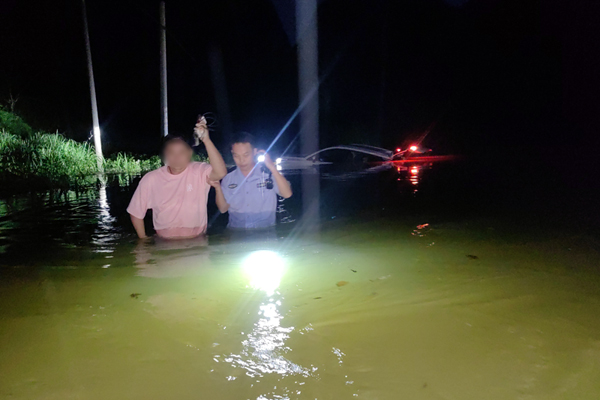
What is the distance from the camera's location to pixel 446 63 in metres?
36.4

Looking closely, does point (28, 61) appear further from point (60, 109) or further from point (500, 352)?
point (500, 352)

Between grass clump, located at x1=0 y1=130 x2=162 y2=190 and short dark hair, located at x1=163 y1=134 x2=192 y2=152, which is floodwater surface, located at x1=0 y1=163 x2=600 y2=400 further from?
grass clump, located at x1=0 y1=130 x2=162 y2=190

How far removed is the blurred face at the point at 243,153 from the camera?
569 centimetres

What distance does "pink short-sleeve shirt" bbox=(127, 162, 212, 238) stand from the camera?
510 cm

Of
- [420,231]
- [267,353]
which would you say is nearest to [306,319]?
[267,353]

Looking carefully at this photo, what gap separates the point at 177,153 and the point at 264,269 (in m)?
1.62

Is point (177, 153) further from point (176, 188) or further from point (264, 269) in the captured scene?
point (264, 269)

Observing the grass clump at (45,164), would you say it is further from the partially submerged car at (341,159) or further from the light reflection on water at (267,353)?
the light reflection on water at (267,353)

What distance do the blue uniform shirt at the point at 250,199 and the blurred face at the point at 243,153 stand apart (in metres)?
0.23

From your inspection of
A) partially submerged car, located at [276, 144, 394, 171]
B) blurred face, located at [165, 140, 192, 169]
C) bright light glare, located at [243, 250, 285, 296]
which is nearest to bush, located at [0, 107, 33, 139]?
partially submerged car, located at [276, 144, 394, 171]

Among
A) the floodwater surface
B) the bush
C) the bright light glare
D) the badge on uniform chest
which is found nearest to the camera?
the floodwater surface

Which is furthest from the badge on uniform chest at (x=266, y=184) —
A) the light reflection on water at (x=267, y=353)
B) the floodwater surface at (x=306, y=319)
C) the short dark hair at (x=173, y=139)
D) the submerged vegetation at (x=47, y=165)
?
the submerged vegetation at (x=47, y=165)

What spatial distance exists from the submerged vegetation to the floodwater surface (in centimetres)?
777

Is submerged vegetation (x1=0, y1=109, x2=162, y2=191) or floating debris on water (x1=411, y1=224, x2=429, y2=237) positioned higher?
submerged vegetation (x1=0, y1=109, x2=162, y2=191)
